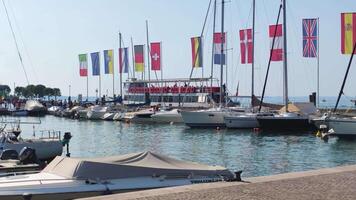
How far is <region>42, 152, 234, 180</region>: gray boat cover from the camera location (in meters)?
17.3

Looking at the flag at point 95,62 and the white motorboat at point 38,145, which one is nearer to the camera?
the white motorboat at point 38,145

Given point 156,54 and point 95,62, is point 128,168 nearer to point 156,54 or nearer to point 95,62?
point 156,54

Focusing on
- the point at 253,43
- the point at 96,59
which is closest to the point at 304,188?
the point at 253,43

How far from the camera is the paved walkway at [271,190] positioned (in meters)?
13.1

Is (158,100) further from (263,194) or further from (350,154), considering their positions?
(263,194)

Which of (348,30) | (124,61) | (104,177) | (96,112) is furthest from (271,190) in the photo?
(124,61)

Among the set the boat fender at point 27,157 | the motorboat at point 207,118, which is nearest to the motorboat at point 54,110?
the motorboat at point 207,118

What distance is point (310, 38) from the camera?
65.2m

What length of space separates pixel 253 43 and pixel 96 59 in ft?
135

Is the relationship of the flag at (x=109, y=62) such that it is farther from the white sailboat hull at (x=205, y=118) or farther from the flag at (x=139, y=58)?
the white sailboat hull at (x=205, y=118)

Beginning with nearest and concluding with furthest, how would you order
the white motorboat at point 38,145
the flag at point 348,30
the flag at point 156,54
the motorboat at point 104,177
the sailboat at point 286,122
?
the motorboat at point 104,177
the white motorboat at point 38,145
the flag at point 348,30
the sailboat at point 286,122
the flag at point 156,54

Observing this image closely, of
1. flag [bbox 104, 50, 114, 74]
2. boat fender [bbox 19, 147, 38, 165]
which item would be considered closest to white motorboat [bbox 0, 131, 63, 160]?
boat fender [bbox 19, 147, 38, 165]

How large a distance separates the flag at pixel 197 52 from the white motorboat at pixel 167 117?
298 inches

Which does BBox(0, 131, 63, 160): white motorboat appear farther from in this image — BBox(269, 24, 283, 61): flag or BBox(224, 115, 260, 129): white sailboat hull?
BBox(269, 24, 283, 61): flag
